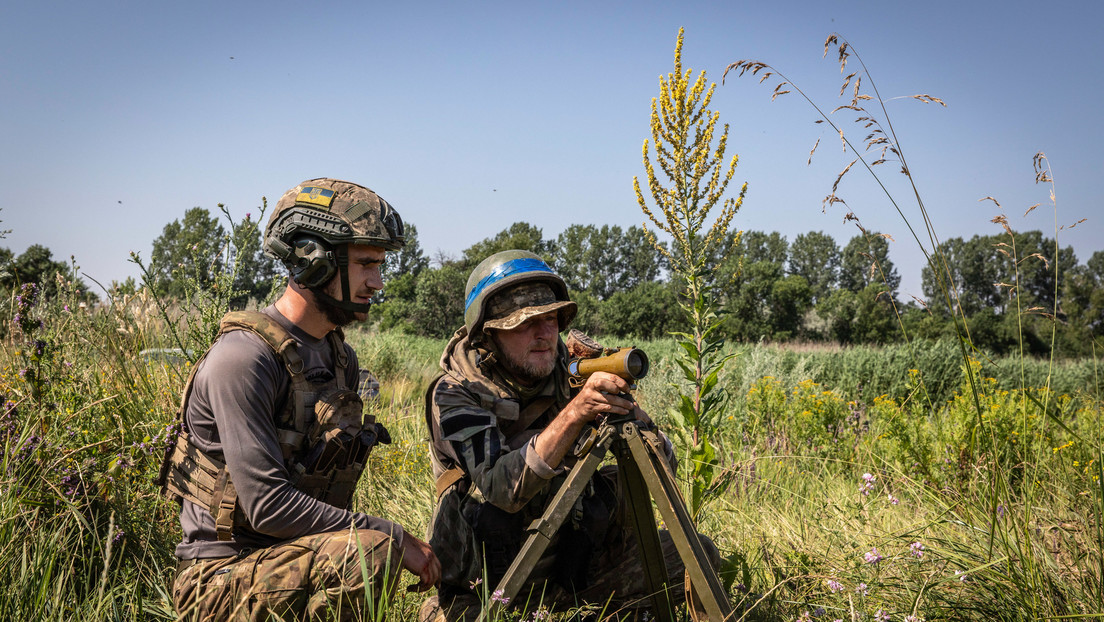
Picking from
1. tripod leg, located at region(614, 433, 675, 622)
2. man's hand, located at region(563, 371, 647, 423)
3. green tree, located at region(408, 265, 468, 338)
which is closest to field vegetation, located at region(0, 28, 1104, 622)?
tripod leg, located at region(614, 433, 675, 622)

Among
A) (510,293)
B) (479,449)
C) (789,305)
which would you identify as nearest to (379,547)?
(479,449)

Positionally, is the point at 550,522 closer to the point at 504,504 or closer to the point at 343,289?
the point at 504,504

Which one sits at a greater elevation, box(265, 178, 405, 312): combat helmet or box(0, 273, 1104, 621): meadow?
box(265, 178, 405, 312): combat helmet

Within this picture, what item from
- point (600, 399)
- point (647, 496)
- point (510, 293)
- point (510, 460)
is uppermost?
point (510, 293)

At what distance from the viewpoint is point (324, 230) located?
2455mm

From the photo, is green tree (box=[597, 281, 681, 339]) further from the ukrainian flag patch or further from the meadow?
the ukrainian flag patch

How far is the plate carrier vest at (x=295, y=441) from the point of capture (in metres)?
2.26

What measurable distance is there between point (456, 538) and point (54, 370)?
3050mm

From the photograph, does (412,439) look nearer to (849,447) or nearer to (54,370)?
(54,370)

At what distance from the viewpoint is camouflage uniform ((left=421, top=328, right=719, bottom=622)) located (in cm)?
246

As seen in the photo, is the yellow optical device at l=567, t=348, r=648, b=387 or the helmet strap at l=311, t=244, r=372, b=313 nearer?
the yellow optical device at l=567, t=348, r=648, b=387

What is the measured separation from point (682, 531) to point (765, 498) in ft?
8.15

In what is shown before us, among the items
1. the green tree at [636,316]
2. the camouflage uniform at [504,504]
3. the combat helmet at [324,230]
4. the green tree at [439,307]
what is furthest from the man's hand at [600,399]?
the green tree at [636,316]

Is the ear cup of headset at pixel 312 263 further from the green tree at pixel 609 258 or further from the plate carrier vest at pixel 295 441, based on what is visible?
the green tree at pixel 609 258
